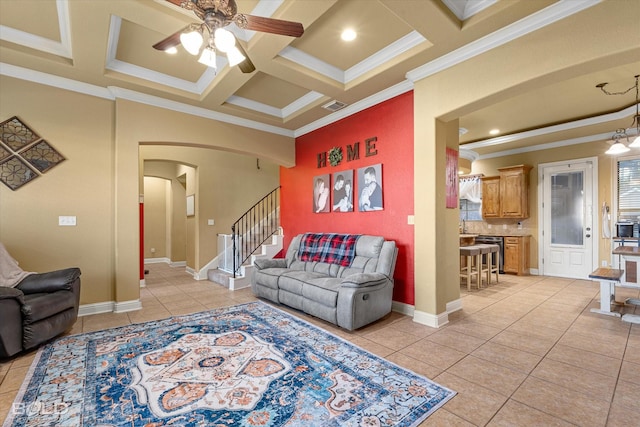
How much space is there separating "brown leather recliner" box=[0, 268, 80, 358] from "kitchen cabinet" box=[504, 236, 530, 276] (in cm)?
827

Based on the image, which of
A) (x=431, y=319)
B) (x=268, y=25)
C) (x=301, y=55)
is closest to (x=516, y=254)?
(x=431, y=319)

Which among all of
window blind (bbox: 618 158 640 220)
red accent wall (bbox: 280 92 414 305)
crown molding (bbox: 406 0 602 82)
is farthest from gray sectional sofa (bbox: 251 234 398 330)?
window blind (bbox: 618 158 640 220)

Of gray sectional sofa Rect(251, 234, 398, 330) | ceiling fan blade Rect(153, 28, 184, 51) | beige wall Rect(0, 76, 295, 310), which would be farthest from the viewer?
beige wall Rect(0, 76, 295, 310)

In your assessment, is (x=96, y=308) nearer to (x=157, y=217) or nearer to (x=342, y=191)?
(x=342, y=191)

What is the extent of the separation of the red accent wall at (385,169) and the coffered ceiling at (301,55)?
0.25 m

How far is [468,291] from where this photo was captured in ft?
17.4

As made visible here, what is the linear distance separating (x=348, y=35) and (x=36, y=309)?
13.8 feet

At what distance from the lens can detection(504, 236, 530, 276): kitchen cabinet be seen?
689cm

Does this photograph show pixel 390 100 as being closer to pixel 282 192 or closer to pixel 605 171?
pixel 282 192

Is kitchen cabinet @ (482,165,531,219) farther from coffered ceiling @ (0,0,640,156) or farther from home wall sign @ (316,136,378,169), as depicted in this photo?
home wall sign @ (316,136,378,169)

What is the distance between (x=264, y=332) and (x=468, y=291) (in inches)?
153

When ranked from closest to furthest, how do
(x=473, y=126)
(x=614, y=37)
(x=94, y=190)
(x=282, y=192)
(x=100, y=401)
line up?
(x=100, y=401), (x=614, y=37), (x=94, y=190), (x=473, y=126), (x=282, y=192)

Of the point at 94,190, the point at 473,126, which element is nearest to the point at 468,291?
the point at 473,126

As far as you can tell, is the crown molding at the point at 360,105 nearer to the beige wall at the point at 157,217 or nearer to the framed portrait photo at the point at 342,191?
the framed portrait photo at the point at 342,191
